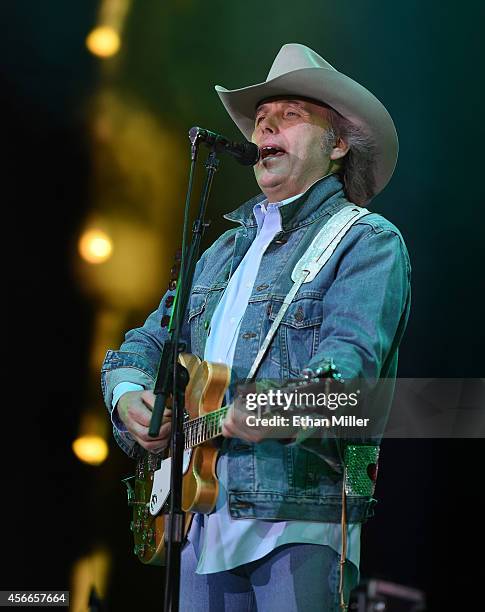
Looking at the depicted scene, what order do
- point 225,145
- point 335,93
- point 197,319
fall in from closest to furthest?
point 225,145 → point 197,319 → point 335,93

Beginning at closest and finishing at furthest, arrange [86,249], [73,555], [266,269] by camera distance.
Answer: [266,269] → [73,555] → [86,249]

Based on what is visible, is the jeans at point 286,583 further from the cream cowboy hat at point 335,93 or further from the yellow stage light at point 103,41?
the yellow stage light at point 103,41

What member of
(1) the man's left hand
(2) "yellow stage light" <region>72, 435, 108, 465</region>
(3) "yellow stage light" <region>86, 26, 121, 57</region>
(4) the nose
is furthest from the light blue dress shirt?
(3) "yellow stage light" <region>86, 26, 121, 57</region>

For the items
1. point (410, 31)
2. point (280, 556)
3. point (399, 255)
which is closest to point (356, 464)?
point (280, 556)

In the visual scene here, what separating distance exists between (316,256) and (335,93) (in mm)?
711

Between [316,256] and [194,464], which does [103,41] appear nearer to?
[316,256]

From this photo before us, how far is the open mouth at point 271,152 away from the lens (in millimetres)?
2924

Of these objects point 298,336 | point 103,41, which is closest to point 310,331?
point 298,336

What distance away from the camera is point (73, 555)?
3.92m

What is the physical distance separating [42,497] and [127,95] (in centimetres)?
201

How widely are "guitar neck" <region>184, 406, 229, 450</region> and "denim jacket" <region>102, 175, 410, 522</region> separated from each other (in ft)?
0.23

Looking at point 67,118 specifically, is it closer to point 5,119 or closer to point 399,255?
point 5,119

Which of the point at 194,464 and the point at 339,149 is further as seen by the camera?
the point at 339,149

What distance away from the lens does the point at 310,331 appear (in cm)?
244
